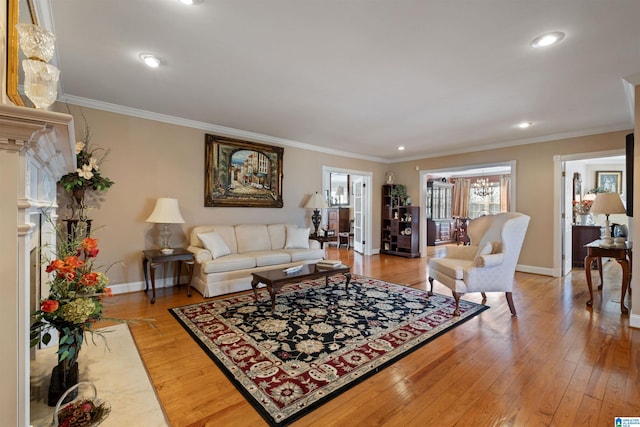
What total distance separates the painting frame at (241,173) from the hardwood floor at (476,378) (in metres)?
2.12

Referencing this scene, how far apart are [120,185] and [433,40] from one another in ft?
13.1

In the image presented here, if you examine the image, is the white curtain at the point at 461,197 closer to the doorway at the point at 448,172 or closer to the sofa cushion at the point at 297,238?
the doorway at the point at 448,172

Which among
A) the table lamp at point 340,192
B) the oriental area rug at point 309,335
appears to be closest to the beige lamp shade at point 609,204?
the oriental area rug at point 309,335

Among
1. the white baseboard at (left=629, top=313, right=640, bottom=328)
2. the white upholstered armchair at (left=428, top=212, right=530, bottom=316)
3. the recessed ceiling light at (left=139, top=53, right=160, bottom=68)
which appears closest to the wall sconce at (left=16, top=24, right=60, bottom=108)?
the recessed ceiling light at (left=139, top=53, right=160, bottom=68)

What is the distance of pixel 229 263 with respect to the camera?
3762 mm

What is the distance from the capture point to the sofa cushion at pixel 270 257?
408 cm

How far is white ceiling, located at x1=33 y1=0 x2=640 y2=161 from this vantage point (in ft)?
6.20

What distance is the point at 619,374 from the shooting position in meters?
2.01

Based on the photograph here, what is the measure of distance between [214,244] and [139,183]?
1.33 m

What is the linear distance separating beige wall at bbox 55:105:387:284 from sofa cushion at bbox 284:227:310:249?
36.9 inches

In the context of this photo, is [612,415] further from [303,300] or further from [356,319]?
[303,300]

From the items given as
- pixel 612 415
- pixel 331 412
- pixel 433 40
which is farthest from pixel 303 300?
pixel 433 40

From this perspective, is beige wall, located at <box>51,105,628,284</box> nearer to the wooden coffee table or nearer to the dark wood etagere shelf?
the dark wood etagere shelf

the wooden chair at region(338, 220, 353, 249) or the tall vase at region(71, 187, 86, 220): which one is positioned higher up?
the tall vase at region(71, 187, 86, 220)
